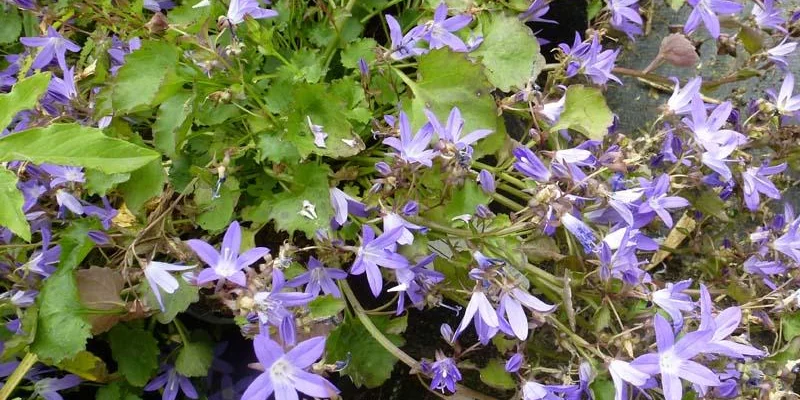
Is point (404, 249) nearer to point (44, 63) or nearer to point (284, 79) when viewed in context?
point (284, 79)

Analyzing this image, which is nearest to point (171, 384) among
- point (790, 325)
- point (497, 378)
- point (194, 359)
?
point (194, 359)

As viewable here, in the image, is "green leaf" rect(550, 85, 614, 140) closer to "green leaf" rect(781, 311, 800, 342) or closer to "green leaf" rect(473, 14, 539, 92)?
"green leaf" rect(473, 14, 539, 92)

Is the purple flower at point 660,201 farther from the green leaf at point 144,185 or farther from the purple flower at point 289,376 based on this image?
the green leaf at point 144,185

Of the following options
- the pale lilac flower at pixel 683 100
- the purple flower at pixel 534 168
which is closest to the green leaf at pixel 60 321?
the purple flower at pixel 534 168

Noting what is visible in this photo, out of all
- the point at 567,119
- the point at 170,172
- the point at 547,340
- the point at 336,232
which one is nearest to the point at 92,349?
the point at 170,172

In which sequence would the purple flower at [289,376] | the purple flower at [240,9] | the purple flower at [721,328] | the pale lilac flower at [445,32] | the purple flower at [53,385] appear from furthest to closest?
the purple flower at [53,385], the pale lilac flower at [445,32], the purple flower at [240,9], the purple flower at [721,328], the purple flower at [289,376]

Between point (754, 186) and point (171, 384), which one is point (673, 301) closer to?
point (754, 186)
